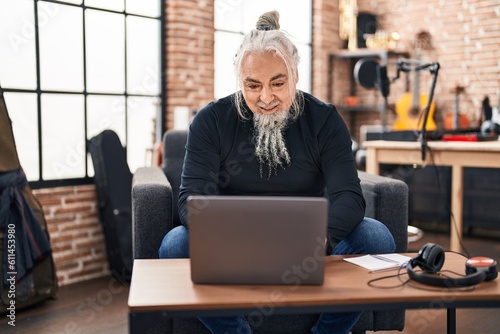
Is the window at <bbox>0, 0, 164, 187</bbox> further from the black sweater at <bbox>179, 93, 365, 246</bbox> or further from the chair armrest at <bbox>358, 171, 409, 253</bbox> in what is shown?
the chair armrest at <bbox>358, 171, 409, 253</bbox>

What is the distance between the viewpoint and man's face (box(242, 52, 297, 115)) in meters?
1.80

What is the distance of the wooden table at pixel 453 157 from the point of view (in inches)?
117

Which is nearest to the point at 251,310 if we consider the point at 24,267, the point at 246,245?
the point at 246,245

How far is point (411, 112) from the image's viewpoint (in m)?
5.27

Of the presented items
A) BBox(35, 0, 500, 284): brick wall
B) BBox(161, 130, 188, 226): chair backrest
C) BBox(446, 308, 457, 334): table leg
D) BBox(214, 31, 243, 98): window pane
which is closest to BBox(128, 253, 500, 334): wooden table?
BBox(446, 308, 457, 334): table leg

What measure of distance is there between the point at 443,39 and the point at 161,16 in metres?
2.81

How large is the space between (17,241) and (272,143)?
1438 millimetres

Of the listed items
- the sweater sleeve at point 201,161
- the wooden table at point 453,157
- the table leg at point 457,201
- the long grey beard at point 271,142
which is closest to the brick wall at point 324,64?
the wooden table at point 453,157

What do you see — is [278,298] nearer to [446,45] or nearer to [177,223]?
[177,223]

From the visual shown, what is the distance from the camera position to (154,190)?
1905 millimetres

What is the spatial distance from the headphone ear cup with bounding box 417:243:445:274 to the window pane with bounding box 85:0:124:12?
2714 millimetres

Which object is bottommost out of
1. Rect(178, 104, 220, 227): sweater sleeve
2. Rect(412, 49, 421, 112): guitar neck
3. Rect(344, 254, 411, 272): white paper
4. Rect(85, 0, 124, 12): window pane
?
Rect(344, 254, 411, 272): white paper

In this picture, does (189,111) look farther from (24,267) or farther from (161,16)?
(24,267)

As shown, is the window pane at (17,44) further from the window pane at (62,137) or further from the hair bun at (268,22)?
the hair bun at (268,22)
